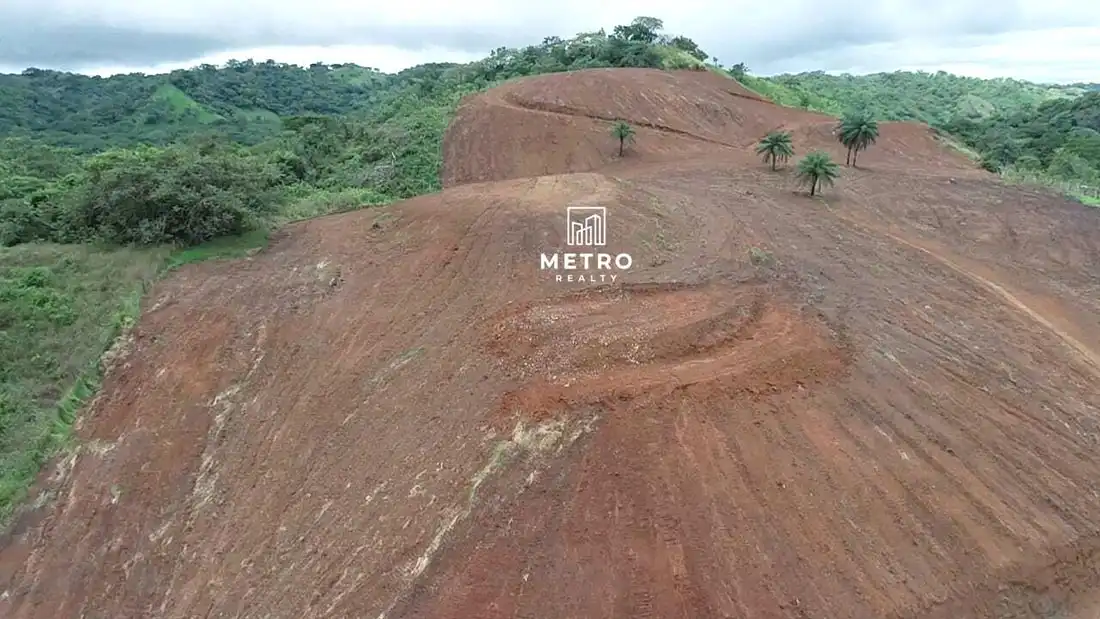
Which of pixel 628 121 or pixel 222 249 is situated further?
pixel 628 121

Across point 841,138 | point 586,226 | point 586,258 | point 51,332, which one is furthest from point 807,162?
point 51,332

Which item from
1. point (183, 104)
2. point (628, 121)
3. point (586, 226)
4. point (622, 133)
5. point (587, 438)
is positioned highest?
point (183, 104)

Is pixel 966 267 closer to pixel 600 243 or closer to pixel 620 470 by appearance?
pixel 600 243

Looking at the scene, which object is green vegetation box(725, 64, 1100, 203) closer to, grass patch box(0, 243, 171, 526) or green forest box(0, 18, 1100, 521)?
green forest box(0, 18, 1100, 521)

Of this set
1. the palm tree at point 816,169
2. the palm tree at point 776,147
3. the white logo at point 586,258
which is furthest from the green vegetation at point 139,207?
the white logo at point 586,258

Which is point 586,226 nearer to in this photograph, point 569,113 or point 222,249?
point 222,249

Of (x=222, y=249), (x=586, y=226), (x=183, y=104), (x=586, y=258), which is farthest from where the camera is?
(x=183, y=104)

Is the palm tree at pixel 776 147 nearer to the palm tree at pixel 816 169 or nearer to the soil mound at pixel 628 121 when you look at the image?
the soil mound at pixel 628 121
